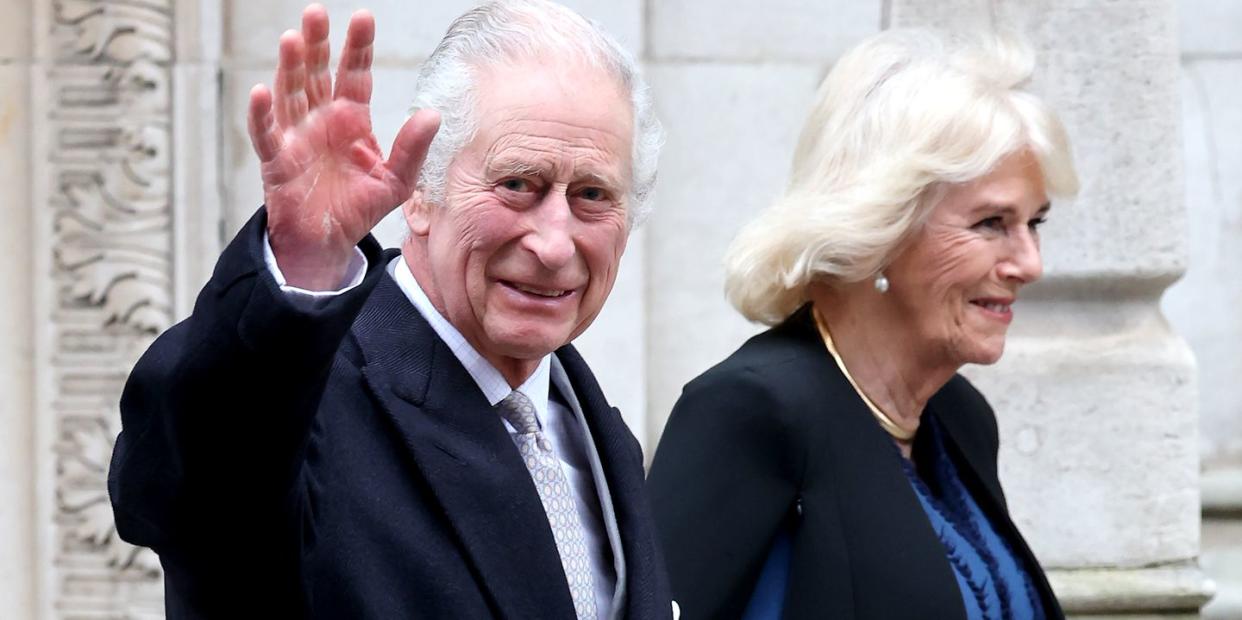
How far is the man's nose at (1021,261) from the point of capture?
2.79 metres

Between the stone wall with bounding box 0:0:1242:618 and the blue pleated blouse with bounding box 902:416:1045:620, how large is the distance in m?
1.05

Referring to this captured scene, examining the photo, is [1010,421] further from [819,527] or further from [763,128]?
[819,527]

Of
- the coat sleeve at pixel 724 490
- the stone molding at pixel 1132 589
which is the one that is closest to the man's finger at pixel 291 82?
the coat sleeve at pixel 724 490

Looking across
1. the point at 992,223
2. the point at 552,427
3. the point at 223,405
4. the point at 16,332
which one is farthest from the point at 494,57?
the point at 16,332

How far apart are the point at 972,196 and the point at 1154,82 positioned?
126cm

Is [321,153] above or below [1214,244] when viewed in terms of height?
below

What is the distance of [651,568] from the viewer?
5.99 ft

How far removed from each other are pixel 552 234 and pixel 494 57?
20cm

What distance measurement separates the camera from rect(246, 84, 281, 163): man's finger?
1.29 meters

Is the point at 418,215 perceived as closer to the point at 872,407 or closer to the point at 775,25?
the point at 872,407

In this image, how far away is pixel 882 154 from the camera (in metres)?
2.77

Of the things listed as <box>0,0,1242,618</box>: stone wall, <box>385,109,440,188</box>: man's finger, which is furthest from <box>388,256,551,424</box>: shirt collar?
<box>0,0,1242,618</box>: stone wall

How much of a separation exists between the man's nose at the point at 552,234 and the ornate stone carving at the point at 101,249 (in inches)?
83.1

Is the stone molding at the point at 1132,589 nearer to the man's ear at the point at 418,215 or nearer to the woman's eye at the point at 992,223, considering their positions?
the woman's eye at the point at 992,223
